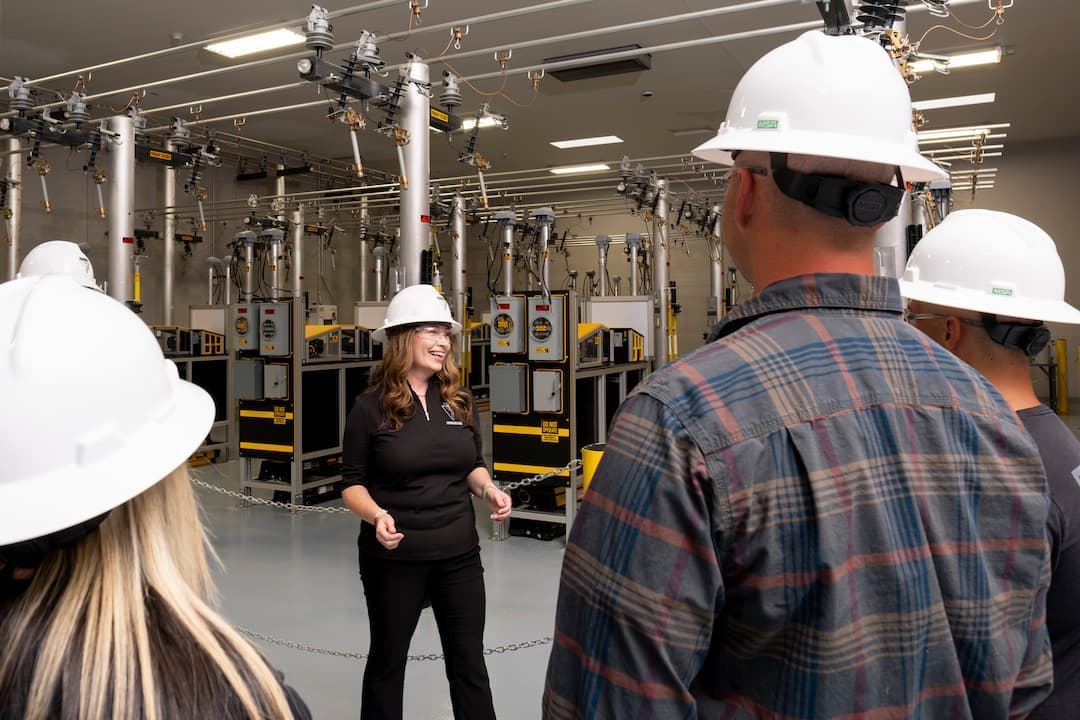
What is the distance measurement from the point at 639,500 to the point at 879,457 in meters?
0.33

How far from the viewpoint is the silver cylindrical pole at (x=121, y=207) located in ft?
19.7

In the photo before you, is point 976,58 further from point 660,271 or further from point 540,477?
point 540,477

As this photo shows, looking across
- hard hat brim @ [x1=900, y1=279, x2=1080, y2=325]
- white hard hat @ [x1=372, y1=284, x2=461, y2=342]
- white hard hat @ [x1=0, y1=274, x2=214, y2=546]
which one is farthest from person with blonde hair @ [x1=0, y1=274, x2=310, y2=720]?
white hard hat @ [x1=372, y1=284, x2=461, y2=342]

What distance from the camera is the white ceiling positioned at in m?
7.29

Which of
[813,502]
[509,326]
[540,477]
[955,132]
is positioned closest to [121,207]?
[509,326]

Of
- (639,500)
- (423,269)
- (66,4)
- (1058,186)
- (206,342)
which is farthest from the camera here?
(1058,186)

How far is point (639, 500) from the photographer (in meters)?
0.96

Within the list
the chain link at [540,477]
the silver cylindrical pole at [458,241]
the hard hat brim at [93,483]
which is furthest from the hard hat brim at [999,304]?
the silver cylindrical pole at [458,241]

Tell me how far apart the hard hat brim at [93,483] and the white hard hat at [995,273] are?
1.59 meters

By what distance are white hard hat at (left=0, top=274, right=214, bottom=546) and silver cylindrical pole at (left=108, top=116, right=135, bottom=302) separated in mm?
5730

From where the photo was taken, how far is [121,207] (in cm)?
607

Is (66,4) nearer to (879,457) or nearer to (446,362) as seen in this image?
(446,362)

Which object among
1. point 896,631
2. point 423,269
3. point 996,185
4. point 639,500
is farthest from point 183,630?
point 996,185

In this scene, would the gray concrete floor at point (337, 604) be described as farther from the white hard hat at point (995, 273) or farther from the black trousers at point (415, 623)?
the white hard hat at point (995, 273)
